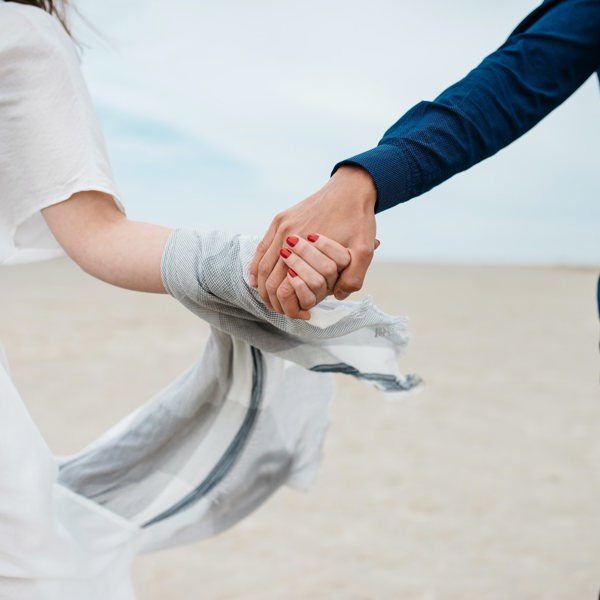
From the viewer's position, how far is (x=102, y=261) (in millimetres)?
1244

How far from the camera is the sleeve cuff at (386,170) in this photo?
1151 millimetres

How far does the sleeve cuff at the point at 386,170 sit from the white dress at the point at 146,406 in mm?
168

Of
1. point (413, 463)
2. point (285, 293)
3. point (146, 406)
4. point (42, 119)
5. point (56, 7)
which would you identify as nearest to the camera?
point (285, 293)

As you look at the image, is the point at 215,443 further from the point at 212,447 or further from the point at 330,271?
the point at 330,271

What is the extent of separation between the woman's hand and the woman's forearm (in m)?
0.20

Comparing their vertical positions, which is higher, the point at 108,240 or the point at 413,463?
the point at 108,240

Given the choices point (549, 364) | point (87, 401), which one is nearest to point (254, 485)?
point (87, 401)

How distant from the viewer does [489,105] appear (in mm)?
1179

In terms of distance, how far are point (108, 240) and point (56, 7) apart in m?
0.48

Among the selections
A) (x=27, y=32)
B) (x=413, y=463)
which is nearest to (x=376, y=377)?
(x=27, y=32)

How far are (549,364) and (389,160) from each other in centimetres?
602

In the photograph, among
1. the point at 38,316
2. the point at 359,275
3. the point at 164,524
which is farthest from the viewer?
the point at 38,316

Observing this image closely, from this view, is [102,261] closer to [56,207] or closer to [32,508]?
[56,207]

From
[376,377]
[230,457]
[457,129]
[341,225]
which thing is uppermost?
[457,129]
